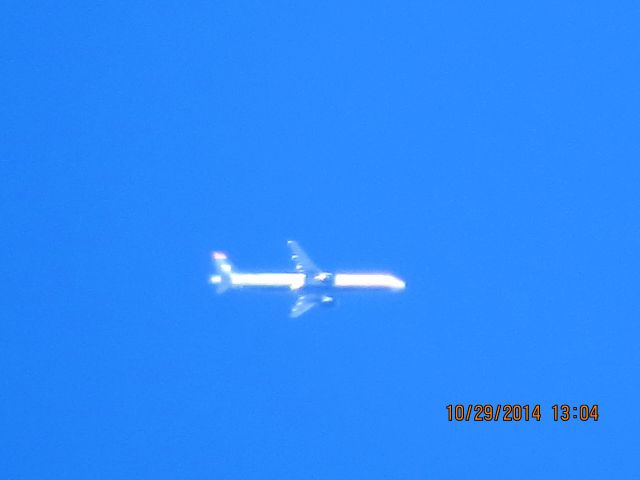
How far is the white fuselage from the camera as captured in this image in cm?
6894

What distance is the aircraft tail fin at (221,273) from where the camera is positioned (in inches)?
2776

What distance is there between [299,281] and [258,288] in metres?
3.18

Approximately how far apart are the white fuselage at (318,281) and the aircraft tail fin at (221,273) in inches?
Result: 3.9

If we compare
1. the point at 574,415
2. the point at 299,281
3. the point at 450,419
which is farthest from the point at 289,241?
the point at 574,415

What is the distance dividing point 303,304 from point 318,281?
188cm

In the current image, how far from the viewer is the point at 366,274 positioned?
70.5 m

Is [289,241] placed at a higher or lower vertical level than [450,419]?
higher

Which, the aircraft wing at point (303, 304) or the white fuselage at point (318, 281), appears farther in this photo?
the white fuselage at point (318, 281)

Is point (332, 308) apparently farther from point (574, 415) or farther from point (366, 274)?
point (574, 415)

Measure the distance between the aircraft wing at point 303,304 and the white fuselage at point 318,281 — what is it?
78 cm

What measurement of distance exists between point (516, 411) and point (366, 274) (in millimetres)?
13748

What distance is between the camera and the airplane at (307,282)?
226 ft

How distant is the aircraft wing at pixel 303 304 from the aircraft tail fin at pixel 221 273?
521cm

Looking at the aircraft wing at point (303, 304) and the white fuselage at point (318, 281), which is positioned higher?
the white fuselage at point (318, 281)
